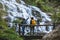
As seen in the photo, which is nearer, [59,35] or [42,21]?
[59,35]

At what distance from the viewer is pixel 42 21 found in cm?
2734

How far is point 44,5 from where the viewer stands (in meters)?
34.3

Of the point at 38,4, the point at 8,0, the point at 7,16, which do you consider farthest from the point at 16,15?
the point at 38,4

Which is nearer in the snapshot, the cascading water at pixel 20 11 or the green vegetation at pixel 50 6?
the cascading water at pixel 20 11

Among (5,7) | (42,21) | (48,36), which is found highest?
(5,7)

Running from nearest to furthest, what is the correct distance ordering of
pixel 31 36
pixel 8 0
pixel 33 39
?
pixel 31 36, pixel 33 39, pixel 8 0

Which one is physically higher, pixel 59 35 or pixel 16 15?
pixel 16 15

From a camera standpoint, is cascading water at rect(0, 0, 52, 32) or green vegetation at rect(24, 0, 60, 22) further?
green vegetation at rect(24, 0, 60, 22)

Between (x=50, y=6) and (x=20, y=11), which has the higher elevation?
(x=50, y=6)

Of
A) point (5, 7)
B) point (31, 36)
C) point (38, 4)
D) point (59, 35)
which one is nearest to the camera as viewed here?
point (59, 35)

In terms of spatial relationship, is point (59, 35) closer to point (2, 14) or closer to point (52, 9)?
point (2, 14)

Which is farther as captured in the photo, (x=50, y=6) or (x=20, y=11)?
(x=50, y=6)

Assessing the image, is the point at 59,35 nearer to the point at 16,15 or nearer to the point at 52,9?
the point at 16,15

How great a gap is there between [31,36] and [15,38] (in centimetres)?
321
